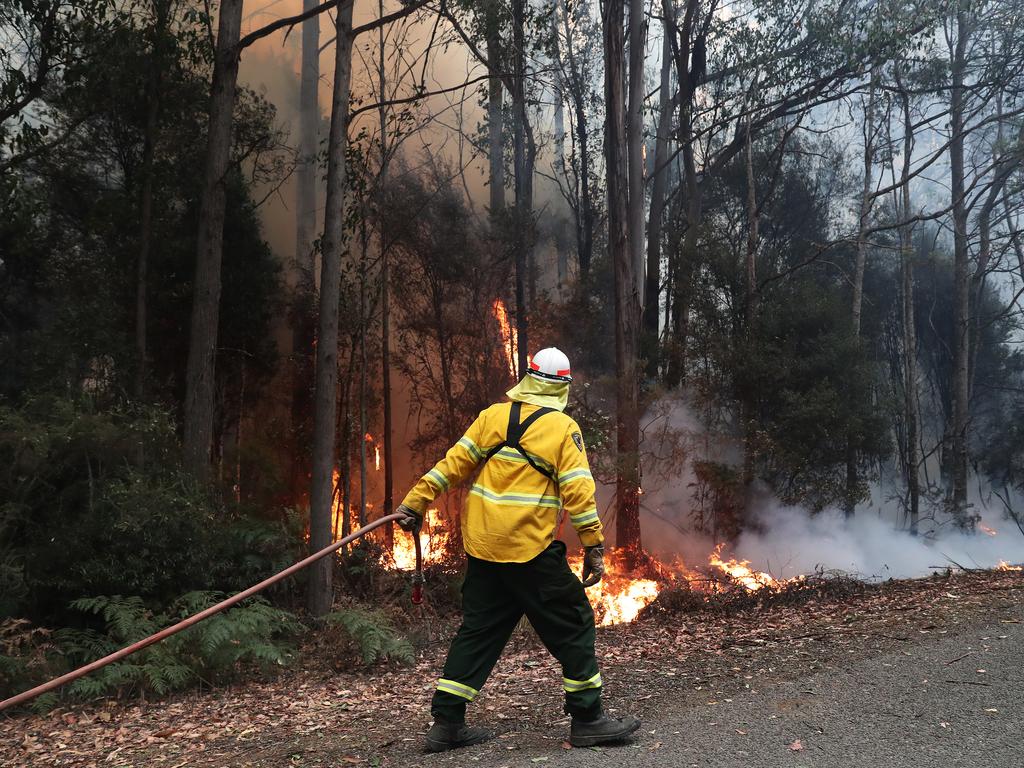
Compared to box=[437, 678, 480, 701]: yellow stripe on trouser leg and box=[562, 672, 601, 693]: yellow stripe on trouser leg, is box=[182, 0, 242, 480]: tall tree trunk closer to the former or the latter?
box=[437, 678, 480, 701]: yellow stripe on trouser leg

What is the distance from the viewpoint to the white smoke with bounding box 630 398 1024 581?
16047 mm

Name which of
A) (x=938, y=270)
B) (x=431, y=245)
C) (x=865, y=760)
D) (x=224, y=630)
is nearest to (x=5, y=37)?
(x=431, y=245)

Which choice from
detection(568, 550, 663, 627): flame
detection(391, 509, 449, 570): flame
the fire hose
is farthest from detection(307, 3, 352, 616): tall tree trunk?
the fire hose

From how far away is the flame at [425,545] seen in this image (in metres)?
13.5

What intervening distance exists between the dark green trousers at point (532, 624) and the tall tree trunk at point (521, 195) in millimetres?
13457

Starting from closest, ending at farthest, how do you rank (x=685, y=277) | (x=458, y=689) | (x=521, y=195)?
(x=458, y=689) → (x=685, y=277) → (x=521, y=195)

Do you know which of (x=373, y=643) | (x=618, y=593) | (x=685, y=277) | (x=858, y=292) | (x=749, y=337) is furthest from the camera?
(x=858, y=292)

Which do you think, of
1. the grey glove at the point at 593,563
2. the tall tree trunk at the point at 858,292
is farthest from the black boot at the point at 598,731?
the tall tree trunk at the point at 858,292

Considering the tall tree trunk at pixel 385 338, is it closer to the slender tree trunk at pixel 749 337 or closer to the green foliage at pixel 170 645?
the slender tree trunk at pixel 749 337

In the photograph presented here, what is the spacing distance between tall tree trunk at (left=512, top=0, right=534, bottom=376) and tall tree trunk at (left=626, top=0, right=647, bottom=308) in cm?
229

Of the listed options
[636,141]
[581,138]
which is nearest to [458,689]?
[636,141]

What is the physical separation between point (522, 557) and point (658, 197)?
19.7 meters

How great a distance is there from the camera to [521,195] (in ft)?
70.1

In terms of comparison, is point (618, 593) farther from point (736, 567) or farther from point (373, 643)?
point (373, 643)
